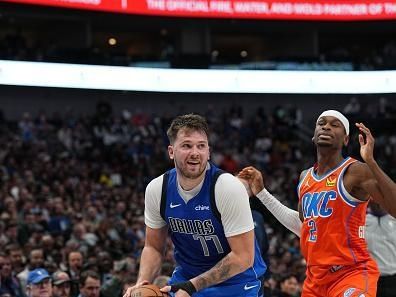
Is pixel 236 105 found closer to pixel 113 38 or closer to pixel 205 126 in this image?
pixel 113 38

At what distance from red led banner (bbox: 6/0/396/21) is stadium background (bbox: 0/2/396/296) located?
16.9 inches

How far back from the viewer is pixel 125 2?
19.0 metres

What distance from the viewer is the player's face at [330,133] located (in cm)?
617

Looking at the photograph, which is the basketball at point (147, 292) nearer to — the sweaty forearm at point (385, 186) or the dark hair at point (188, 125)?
the dark hair at point (188, 125)

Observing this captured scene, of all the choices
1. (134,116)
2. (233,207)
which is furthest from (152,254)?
(134,116)

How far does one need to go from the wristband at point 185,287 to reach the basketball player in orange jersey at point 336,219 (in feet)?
4.51

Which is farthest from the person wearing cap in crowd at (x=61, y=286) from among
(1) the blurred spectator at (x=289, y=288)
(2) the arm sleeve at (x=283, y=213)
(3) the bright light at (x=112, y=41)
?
(3) the bright light at (x=112, y=41)

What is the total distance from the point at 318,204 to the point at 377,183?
1.84ft

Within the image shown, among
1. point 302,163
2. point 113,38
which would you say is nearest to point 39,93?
point 113,38

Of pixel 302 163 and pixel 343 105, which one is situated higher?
pixel 343 105

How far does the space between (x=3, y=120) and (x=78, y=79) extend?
199 inches

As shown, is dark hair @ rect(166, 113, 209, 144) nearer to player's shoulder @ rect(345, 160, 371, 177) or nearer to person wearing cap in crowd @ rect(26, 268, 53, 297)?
player's shoulder @ rect(345, 160, 371, 177)

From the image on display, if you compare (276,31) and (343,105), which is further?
(276,31)

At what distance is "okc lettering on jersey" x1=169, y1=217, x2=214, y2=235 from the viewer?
5.32 meters
